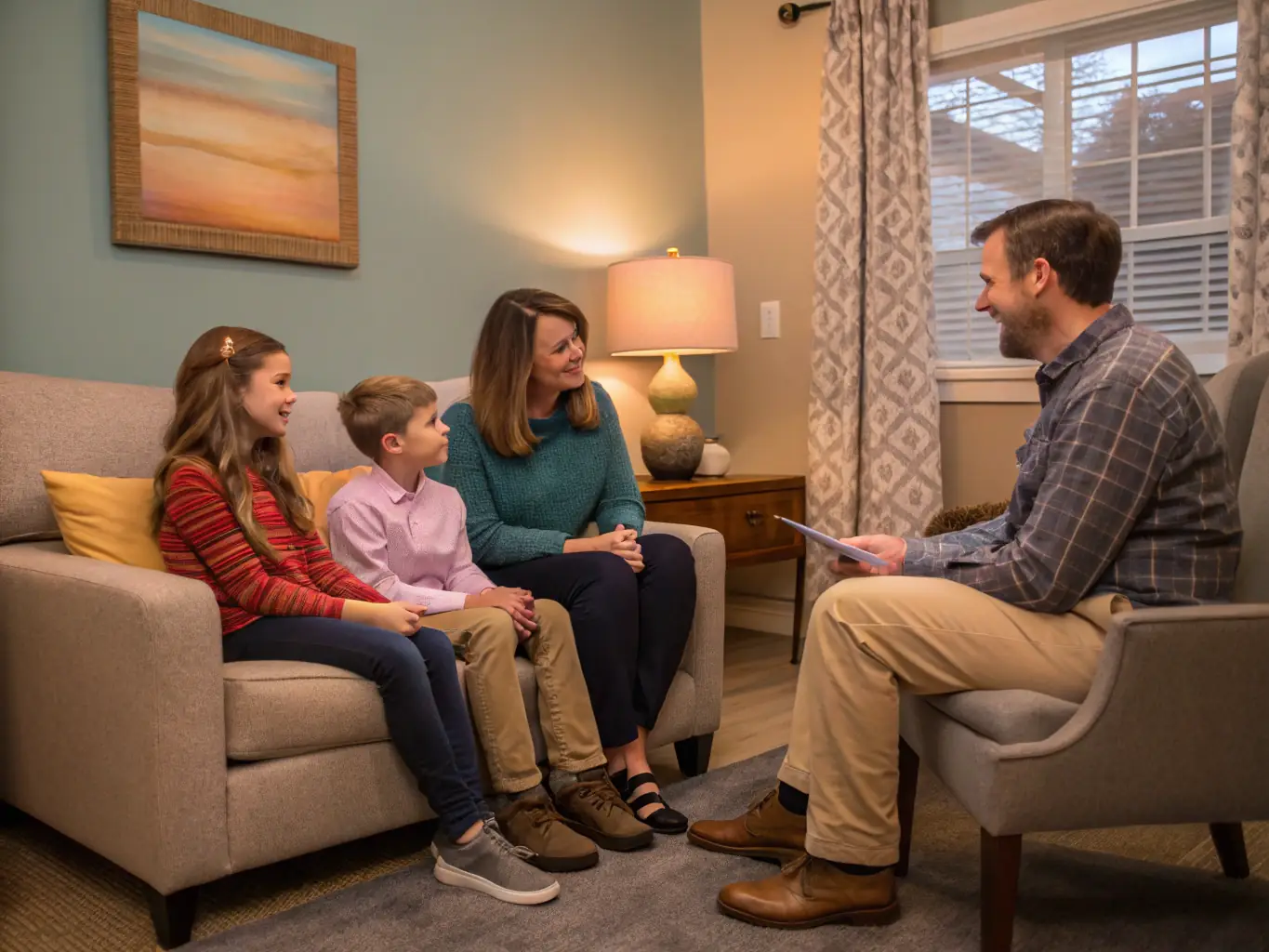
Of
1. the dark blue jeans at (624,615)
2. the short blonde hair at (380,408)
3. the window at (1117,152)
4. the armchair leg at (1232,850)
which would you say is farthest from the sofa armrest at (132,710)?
the window at (1117,152)

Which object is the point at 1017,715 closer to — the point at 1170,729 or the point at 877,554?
the point at 1170,729

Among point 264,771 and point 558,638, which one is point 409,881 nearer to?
point 264,771

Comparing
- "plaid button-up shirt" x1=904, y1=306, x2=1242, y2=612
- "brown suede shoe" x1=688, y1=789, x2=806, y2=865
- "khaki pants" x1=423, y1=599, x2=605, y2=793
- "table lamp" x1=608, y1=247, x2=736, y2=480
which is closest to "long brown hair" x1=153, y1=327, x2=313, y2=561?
"khaki pants" x1=423, y1=599, x2=605, y2=793

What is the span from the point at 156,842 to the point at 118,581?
374 millimetres

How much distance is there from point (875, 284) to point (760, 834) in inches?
78.7

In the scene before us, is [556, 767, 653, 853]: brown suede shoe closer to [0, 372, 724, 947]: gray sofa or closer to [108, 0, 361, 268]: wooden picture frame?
[0, 372, 724, 947]: gray sofa

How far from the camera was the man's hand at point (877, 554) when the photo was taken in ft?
5.92

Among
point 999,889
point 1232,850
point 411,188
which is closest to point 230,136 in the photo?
point 411,188

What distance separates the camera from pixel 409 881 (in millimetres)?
1843

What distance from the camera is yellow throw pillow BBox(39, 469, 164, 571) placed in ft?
6.15

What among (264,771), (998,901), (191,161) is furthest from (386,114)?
(998,901)

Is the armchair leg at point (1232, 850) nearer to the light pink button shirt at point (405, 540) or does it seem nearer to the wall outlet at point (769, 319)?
the light pink button shirt at point (405, 540)

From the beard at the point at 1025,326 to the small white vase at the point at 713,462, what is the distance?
1.79 m

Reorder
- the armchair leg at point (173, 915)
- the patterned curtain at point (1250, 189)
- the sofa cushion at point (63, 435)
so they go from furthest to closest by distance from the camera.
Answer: the patterned curtain at point (1250, 189)
the sofa cushion at point (63, 435)
the armchair leg at point (173, 915)
